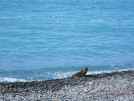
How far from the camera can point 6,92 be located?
15250 millimetres

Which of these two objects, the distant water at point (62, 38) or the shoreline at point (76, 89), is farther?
the distant water at point (62, 38)

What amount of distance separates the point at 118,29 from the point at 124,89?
22055 millimetres

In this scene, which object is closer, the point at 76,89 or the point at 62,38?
the point at 76,89

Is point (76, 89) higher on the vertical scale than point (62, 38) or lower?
lower

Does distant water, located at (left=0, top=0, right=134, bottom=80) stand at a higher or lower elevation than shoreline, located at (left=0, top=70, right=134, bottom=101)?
higher

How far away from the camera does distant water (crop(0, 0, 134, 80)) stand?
77.4 feet

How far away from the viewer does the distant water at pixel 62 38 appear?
77.4ft

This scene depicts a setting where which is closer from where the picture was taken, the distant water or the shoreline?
the shoreline

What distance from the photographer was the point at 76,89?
606 inches

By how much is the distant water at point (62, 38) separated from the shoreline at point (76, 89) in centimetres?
409

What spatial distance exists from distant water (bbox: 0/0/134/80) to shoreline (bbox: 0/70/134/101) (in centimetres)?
409

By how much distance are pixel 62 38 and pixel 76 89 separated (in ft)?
56.5

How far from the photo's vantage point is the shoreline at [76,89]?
14.4 metres

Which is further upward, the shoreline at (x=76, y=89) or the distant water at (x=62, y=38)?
the distant water at (x=62, y=38)
